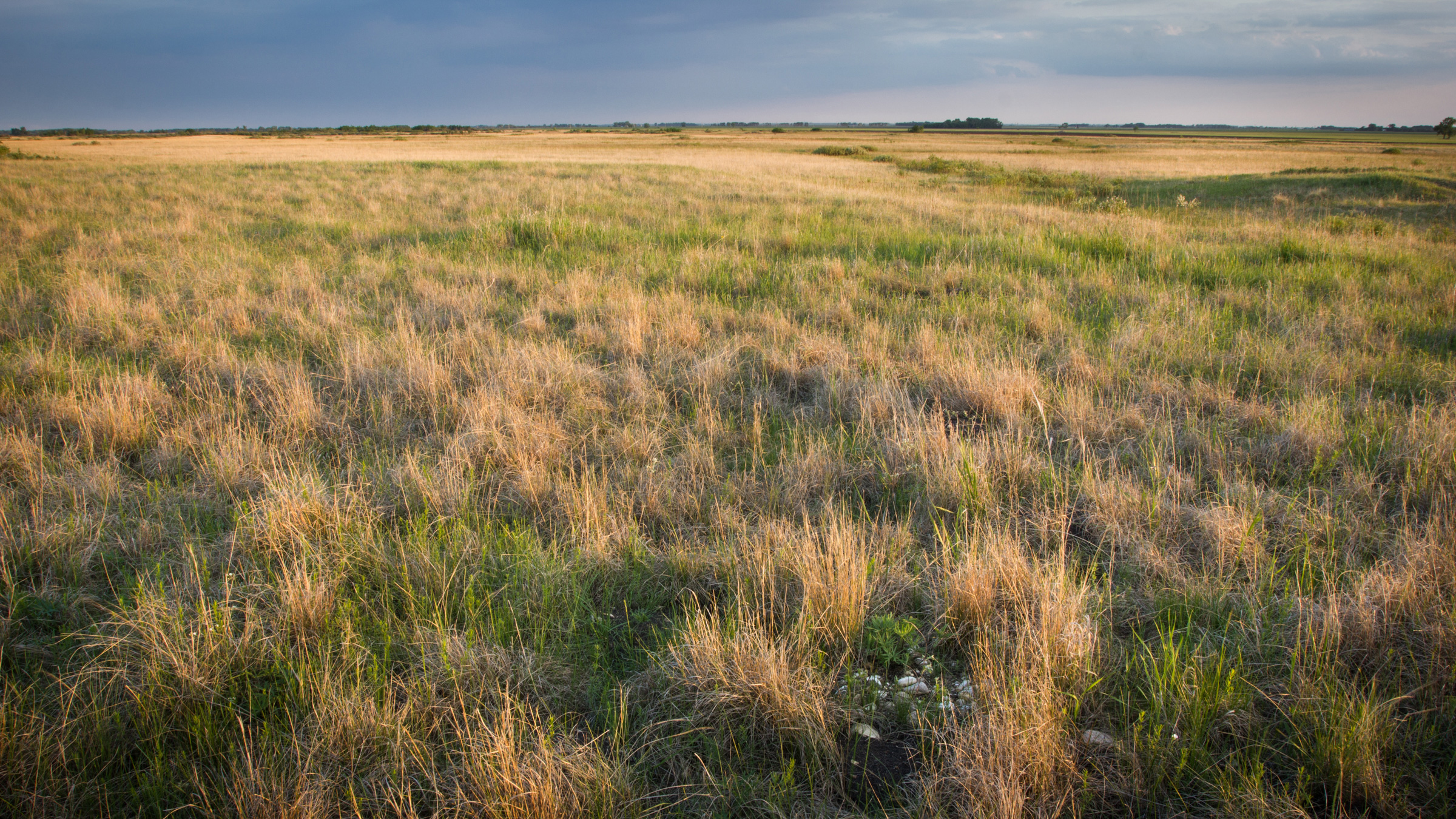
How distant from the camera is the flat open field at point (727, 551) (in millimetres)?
1815

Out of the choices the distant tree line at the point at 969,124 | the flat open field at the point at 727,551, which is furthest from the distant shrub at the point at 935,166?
the distant tree line at the point at 969,124

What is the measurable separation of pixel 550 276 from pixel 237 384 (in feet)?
Result: 13.4

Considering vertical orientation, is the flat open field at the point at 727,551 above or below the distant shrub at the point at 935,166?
below

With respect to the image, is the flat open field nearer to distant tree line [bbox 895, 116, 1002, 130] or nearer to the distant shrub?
the distant shrub

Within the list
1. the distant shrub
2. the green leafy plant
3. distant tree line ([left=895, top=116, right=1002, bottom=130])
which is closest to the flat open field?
the green leafy plant

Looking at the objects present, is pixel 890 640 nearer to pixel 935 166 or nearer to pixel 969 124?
pixel 935 166

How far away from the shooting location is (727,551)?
2.73 m

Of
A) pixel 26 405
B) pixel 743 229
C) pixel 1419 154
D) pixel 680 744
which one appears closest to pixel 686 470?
pixel 680 744

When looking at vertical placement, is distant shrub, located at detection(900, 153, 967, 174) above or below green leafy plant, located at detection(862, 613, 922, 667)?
above

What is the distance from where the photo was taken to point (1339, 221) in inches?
463

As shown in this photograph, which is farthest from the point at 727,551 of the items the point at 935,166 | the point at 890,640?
the point at 935,166

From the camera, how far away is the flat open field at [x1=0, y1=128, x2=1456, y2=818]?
182 cm

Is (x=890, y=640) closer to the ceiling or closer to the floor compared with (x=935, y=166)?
closer to the floor

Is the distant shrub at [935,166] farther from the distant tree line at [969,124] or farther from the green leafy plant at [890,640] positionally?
the distant tree line at [969,124]
